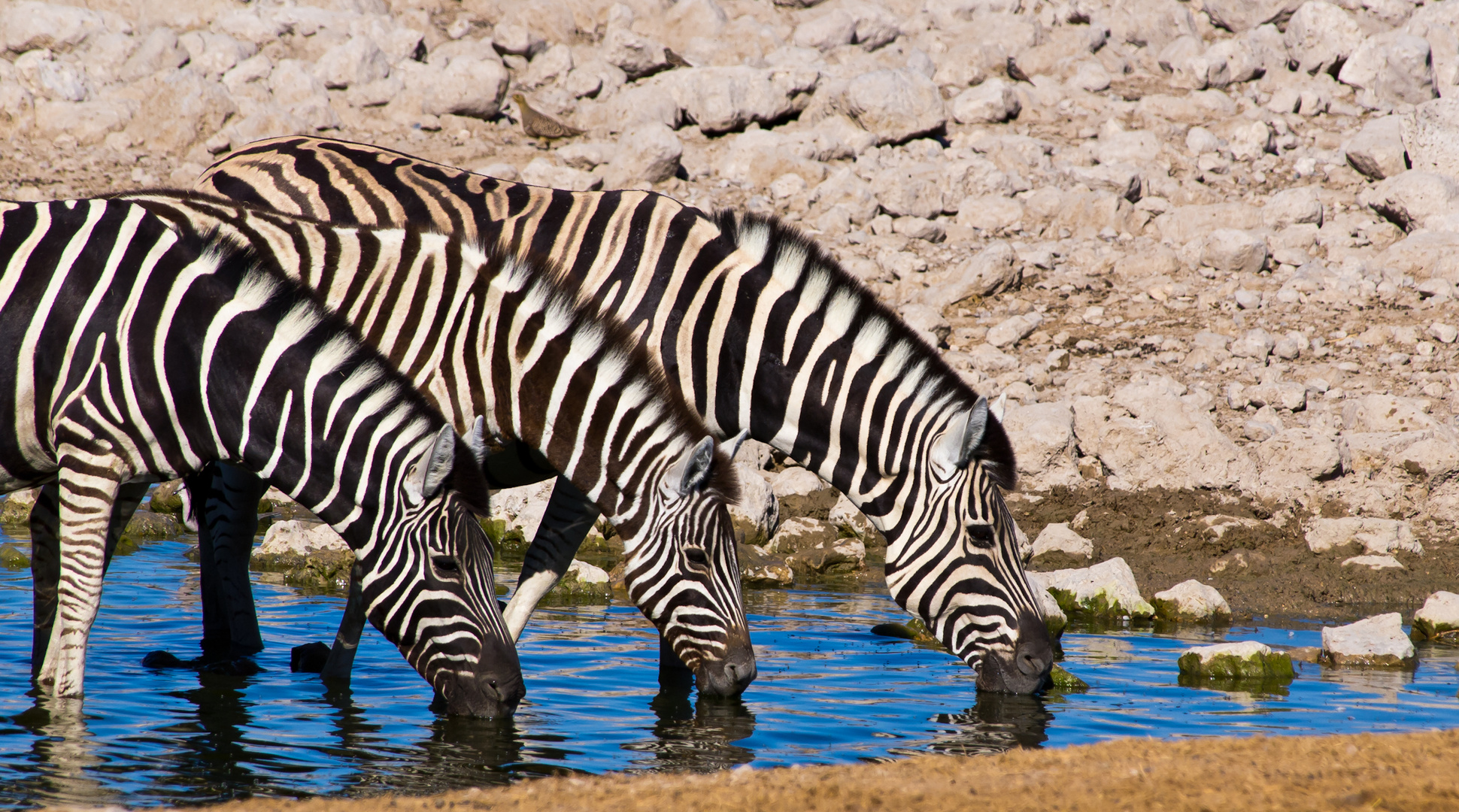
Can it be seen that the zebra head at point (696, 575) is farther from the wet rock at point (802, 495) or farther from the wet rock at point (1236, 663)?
the wet rock at point (802, 495)

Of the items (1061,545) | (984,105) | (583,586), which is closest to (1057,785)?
(583,586)

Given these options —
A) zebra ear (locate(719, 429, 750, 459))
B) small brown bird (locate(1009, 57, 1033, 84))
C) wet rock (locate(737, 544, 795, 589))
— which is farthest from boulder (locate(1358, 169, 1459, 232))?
zebra ear (locate(719, 429, 750, 459))

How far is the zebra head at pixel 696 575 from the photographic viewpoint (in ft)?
21.6

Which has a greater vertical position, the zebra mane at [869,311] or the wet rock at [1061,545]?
the zebra mane at [869,311]

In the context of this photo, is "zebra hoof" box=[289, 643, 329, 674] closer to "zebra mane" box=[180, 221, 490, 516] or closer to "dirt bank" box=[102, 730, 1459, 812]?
"zebra mane" box=[180, 221, 490, 516]

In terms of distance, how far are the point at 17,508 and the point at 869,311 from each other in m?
8.50

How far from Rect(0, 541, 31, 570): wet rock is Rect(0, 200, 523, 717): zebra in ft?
14.4

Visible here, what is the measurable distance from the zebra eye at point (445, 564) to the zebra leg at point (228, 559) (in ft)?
7.24

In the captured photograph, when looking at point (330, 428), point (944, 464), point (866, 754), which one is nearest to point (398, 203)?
point (330, 428)

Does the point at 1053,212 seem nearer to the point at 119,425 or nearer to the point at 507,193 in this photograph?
the point at 507,193

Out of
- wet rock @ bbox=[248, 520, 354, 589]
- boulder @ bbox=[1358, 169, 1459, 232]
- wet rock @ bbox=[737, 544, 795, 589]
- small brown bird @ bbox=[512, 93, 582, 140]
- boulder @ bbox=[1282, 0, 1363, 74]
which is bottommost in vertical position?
wet rock @ bbox=[737, 544, 795, 589]

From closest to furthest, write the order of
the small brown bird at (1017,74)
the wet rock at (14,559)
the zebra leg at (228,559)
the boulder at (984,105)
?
the zebra leg at (228,559)
the wet rock at (14,559)
the boulder at (984,105)
the small brown bird at (1017,74)

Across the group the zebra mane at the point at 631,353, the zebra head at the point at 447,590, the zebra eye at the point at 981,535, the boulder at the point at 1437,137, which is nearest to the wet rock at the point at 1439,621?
the zebra eye at the point at 981,535

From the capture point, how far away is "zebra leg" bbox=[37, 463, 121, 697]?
6.03 meters
